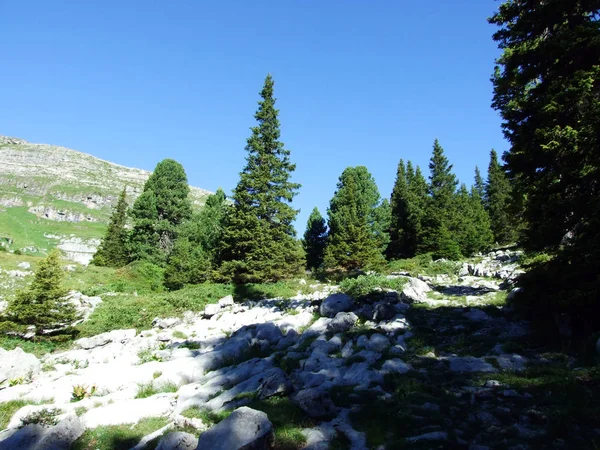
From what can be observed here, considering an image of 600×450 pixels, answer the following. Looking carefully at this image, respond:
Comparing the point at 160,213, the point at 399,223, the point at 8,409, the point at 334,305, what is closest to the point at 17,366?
the point at 8,409

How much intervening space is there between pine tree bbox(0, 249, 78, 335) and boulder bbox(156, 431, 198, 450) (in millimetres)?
14439

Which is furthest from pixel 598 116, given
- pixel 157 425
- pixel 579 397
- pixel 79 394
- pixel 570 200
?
pixel 79 394

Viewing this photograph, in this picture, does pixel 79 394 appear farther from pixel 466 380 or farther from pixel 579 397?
pixel 579 397

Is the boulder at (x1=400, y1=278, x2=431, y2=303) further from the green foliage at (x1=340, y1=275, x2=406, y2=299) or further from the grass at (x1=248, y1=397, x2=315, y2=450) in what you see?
the grass at (x1=248, y1=397, x2=315, y2=450)

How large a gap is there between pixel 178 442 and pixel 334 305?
527 inches

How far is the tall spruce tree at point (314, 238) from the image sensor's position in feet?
172

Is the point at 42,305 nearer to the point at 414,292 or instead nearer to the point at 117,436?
the point at 117,436

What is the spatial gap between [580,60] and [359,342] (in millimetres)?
12468

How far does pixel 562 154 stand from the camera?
11.5 metres

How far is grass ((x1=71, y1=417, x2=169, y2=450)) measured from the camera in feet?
24.4

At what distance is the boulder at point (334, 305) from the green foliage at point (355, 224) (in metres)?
19.8

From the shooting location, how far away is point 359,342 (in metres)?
12.9

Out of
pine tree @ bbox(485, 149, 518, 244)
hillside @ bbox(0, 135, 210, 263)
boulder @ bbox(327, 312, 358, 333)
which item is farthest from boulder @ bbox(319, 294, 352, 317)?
hillside @ bbox(0, 135, 210, 263)

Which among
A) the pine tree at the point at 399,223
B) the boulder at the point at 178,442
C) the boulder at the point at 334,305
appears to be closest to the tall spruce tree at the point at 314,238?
the pine tree at the point at 399,223
